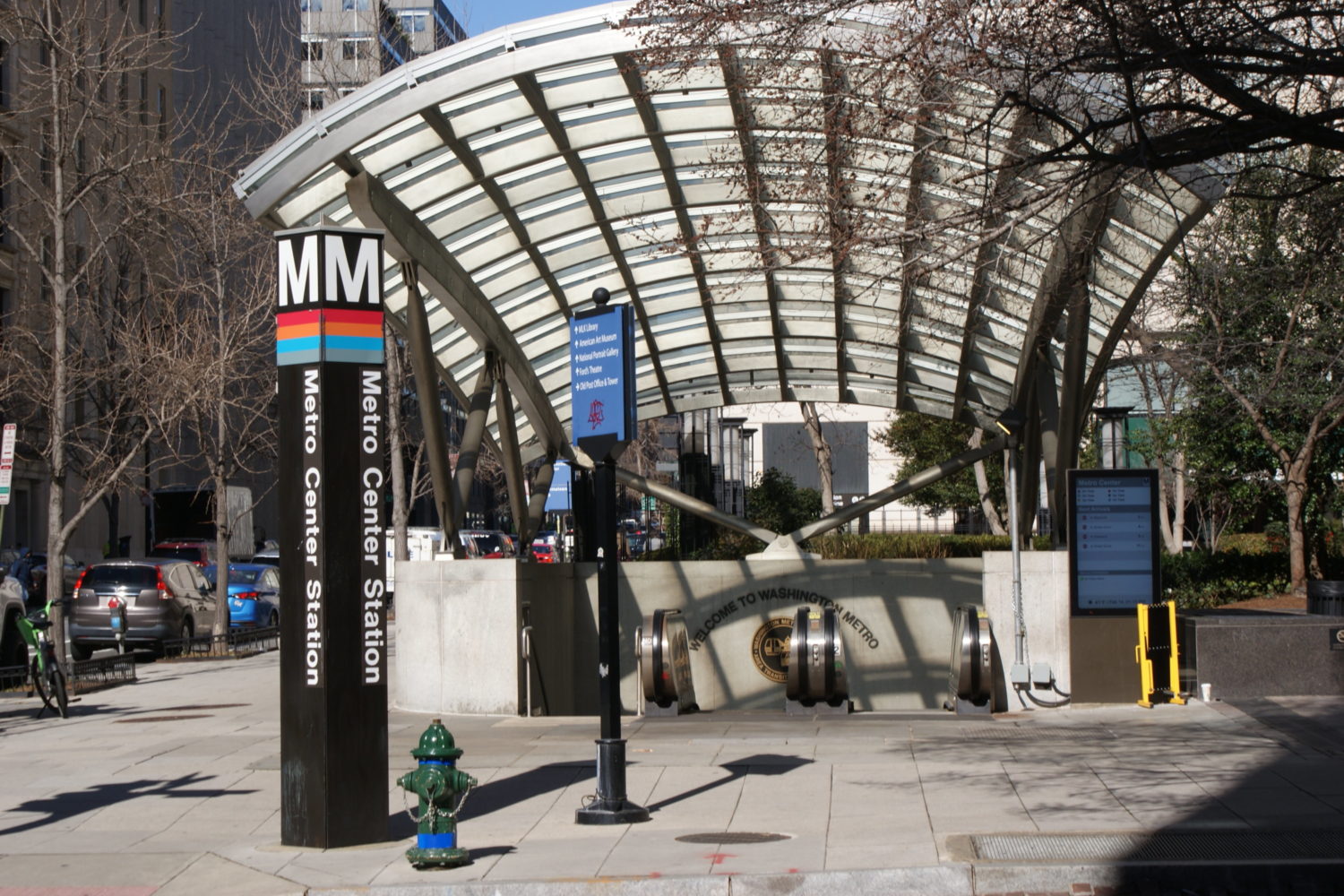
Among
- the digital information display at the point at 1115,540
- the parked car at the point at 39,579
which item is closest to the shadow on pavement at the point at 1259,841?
the digital information display at the point at 1115,540

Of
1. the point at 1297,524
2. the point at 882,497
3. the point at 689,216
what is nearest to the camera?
the point at 689,216

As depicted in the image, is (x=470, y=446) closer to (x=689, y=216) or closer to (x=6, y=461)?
(x=689, y=216)

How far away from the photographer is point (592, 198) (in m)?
18.1

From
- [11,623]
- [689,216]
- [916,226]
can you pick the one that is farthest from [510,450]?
[916,226]

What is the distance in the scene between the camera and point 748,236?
20.1 metres

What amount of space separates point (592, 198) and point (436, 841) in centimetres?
1108

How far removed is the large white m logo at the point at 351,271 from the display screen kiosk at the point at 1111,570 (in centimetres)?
895

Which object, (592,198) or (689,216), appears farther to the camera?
(689,216)

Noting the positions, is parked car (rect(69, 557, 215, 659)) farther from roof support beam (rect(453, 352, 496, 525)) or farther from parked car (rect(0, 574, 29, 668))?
roof support beam (rect(453, 352, 496, 525))

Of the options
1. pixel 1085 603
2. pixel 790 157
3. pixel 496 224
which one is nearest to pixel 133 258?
pixel 496 224

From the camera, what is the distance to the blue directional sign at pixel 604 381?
9812 mm

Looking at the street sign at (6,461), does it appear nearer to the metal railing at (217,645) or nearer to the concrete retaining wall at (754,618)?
the concrete retaining wall at (754,618)

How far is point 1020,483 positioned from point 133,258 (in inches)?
795

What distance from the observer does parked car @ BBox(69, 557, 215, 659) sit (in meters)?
24.2
